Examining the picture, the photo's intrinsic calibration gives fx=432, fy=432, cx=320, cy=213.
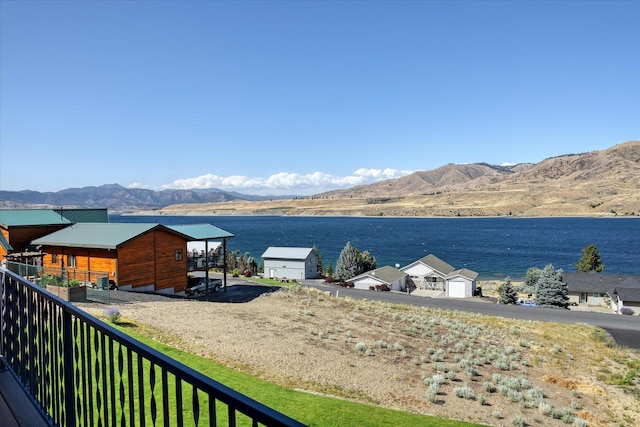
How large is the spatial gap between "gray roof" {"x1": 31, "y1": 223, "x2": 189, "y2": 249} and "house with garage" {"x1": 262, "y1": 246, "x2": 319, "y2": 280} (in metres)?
34.2

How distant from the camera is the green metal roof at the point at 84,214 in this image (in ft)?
107

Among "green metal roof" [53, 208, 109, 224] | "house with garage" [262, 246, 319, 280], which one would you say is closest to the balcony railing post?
"green metal roof" [53, 208, 109, 224]

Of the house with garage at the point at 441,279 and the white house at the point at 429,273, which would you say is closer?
the house with garage at the point at 441,279

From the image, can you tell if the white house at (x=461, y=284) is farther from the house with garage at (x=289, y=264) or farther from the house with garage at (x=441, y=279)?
the house with garage at (x=289, y=264)

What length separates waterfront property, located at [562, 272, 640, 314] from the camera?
1845 inches

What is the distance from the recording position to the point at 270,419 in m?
1.52

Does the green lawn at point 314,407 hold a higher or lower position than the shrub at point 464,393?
higher

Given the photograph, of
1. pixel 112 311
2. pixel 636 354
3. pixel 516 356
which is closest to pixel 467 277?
pixel 636 354

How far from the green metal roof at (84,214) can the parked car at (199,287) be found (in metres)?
9.38

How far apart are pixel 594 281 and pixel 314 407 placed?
5175cm

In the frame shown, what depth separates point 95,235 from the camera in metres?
26.6

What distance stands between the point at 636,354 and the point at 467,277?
2771 centimetres

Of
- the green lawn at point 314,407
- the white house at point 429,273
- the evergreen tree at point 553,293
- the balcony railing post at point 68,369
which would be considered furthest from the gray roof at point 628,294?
the balcony railing post at point 68,369

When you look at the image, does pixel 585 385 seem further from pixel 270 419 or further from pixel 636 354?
pixel 270 419
